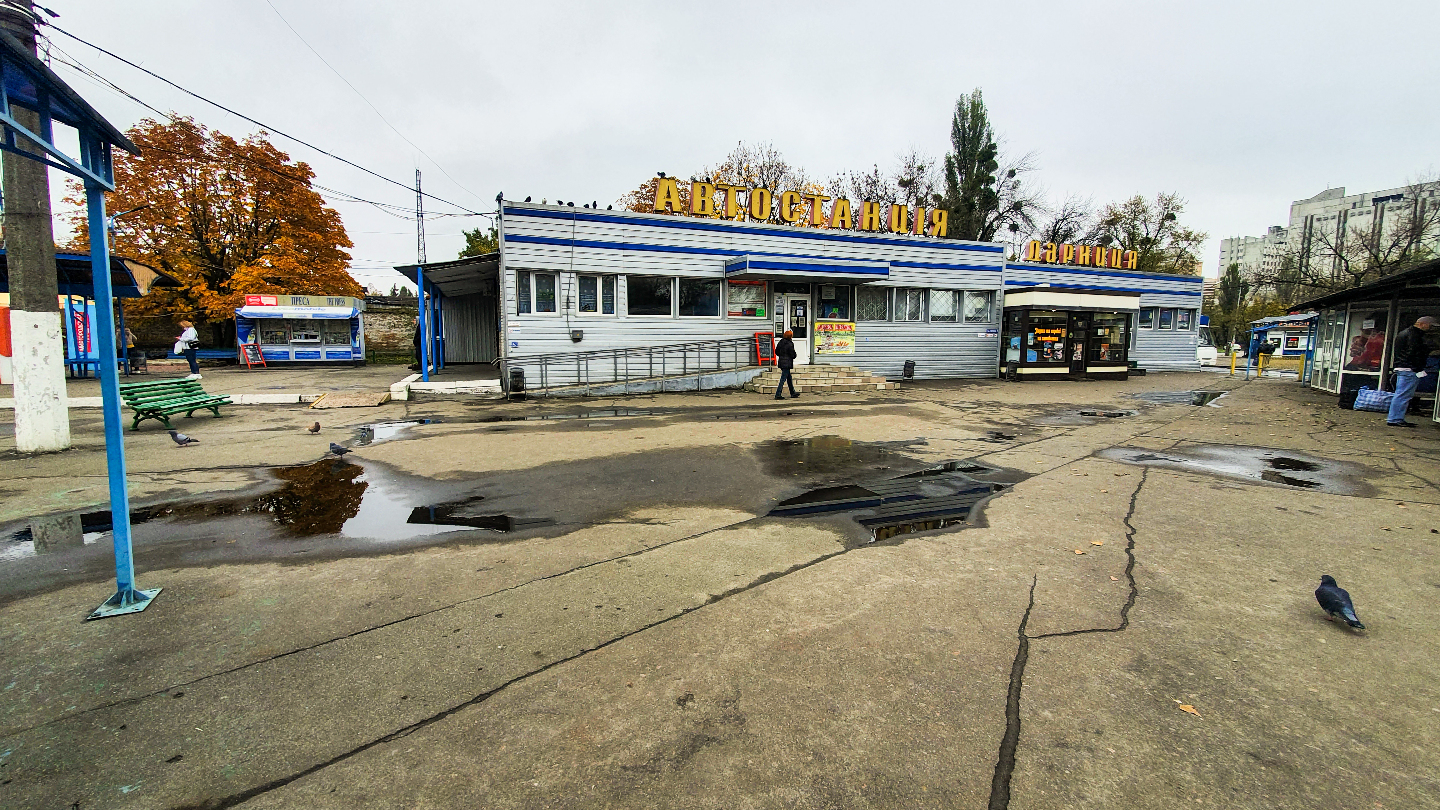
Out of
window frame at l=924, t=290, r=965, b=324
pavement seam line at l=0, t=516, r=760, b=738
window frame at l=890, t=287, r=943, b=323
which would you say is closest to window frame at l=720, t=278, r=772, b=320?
window frame at l=890, t=287, r=943, b=323

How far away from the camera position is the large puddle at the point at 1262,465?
7.18 m

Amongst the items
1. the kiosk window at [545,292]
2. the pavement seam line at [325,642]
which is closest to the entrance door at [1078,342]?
the kiosk window at [545,292]

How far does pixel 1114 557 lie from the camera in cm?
474

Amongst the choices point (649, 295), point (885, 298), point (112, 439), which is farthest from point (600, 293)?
point (112, 439)

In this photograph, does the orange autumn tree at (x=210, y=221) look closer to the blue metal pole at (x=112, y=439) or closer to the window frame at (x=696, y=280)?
the window frame at (x=696, y=280)

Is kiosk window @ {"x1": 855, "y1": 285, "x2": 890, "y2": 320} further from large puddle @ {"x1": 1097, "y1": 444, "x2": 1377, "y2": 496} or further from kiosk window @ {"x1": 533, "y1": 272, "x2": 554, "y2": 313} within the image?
large puddle @ {"x1": 1097, "y1": 444, "x2": 1377, "y2": 496}

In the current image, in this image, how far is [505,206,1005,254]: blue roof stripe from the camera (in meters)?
16.4

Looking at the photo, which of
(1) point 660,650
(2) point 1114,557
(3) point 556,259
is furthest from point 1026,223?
(1) point 660,650

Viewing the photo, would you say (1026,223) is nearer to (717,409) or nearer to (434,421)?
(717,409)

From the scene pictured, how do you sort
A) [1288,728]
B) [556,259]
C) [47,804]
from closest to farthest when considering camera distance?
1. [47,804]
2. [1288,728]
3. [556,259]

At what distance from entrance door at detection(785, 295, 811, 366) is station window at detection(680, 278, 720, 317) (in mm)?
2491

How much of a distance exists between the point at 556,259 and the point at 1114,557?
1484cm

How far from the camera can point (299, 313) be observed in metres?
27.6

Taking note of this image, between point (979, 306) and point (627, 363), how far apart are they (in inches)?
566
